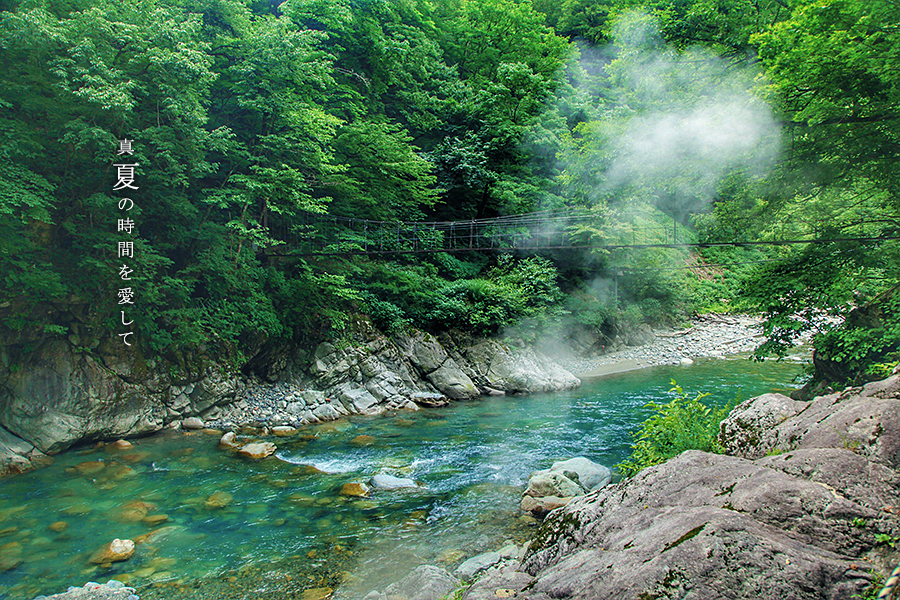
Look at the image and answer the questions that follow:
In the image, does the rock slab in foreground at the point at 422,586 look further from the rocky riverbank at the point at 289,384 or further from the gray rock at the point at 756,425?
the rocky riverbank at the point at 289,384

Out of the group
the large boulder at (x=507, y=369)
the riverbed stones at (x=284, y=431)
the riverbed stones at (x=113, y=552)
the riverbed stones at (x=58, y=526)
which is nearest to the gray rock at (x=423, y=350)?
the large boulder at (x=507, y=369)

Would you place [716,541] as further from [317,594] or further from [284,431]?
[284,431]

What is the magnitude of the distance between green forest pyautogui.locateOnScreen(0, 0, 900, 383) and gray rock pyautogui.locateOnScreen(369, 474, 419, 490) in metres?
4.79

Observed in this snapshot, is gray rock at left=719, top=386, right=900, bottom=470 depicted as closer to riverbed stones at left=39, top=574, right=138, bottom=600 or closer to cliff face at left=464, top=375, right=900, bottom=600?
cliff face at left=464, top=375, right=900, bottom=600

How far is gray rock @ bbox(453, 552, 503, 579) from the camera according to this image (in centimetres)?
417

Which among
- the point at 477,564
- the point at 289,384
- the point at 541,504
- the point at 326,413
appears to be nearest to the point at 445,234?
the point at 289,384

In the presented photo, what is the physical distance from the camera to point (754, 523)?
6.37 ft

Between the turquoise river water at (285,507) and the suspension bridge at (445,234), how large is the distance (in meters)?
3.84

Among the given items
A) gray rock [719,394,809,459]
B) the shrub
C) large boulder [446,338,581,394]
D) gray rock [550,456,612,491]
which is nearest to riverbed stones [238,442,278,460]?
gray rock [550,456,612,491]

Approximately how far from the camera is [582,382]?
1355 cm

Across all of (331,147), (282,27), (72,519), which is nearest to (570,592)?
(72,519)

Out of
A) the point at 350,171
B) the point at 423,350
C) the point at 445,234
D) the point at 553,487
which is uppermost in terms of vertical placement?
the point at 350,171

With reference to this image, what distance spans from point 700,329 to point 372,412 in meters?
15.9

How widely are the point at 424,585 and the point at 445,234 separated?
14.0 metres
